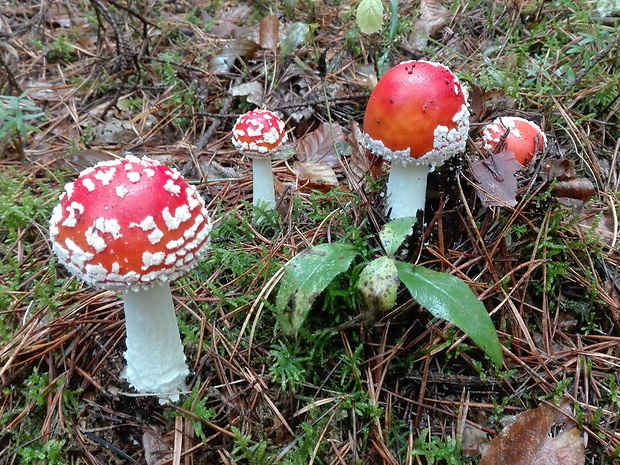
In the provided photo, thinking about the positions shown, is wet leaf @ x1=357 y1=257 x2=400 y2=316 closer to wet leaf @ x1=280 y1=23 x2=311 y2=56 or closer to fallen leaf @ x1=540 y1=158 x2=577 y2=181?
fallen leaf @ x1=540 y1=158 x2=577 y2=181

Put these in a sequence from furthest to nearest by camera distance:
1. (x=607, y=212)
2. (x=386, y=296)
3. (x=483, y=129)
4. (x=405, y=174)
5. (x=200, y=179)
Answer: (x=200, y=179), (x=607, y=212), (x=483, y=129), (x=405, y=174), (x=386, y=296)

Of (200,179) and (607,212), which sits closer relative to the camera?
(607,212)

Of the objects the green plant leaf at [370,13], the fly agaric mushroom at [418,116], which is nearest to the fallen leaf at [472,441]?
the fly agaric mushroom at [418,116]

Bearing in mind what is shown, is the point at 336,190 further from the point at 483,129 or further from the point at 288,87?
the point at 288,87

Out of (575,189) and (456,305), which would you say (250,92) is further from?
(456,305)

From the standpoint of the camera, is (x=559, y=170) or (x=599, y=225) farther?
(x=599, y=225)

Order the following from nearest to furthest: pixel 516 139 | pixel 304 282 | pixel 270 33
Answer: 1. pixel 304 282
2. pixel 516 139
3. pixel 270 33

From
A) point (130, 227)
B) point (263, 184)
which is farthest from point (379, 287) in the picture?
point (263, 184)

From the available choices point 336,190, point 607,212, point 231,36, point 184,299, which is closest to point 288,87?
point 231,36
